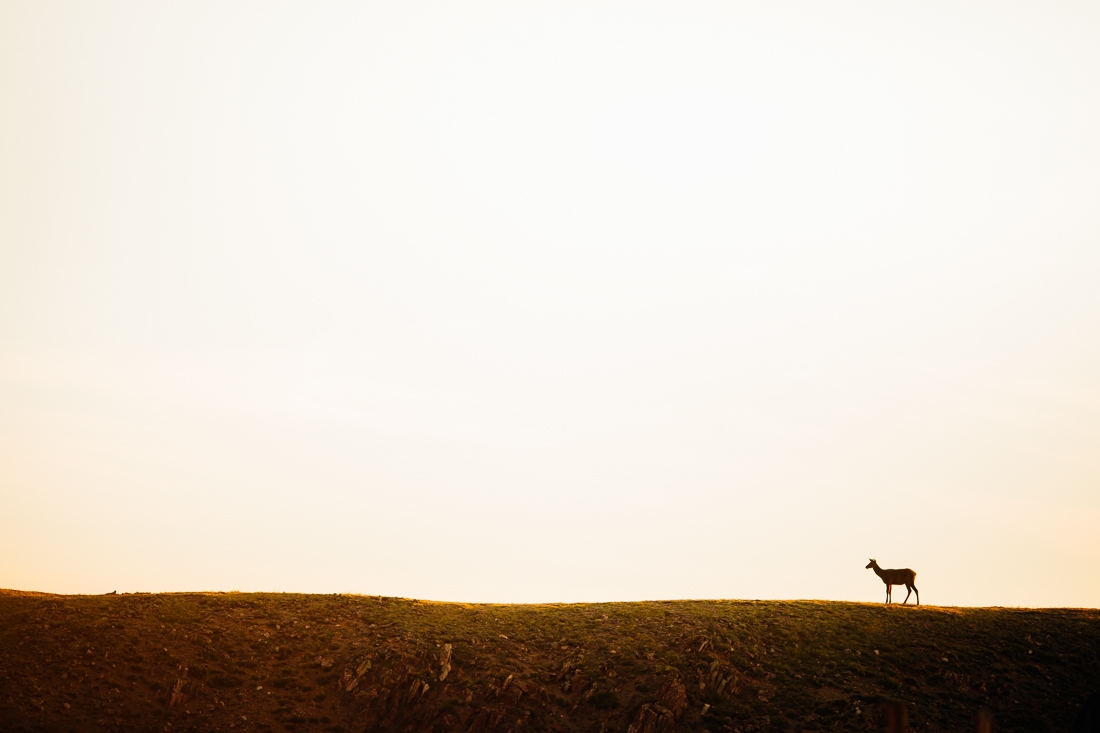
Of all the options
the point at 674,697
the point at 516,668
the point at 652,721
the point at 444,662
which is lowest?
the point at 652,721

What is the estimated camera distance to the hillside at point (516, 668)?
38094 mm

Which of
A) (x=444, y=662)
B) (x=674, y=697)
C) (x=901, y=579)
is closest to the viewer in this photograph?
(x=674, y=697)

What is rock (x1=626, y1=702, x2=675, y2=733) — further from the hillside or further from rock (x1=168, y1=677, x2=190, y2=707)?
rock (x1=168, y1=677, x2=190, y2=707)

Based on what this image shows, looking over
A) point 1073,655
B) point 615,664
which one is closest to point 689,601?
point 615,664

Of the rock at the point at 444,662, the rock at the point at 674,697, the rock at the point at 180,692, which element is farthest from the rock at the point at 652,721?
the rock at the point at 180,692

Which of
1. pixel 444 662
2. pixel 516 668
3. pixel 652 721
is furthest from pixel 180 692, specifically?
pixel 652 721

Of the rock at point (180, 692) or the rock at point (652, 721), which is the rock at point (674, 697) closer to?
the rock at point (652, 721)

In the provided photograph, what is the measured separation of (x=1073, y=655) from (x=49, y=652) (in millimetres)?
60053

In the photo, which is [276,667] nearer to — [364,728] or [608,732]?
[364,728]

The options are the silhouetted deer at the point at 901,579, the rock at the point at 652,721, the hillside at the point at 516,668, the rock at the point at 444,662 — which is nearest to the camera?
the rock at the point at 652,721

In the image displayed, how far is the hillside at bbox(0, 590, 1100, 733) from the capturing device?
38094mm

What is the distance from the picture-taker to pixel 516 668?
4294 cm

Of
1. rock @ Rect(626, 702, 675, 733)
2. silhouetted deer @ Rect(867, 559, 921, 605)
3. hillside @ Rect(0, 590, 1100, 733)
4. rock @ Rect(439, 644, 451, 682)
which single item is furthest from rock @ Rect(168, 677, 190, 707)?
silhouetted deer @ Rect(867, 559, 921, 605)

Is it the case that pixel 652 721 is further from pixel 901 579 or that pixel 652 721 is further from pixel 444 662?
pixel 901 579
